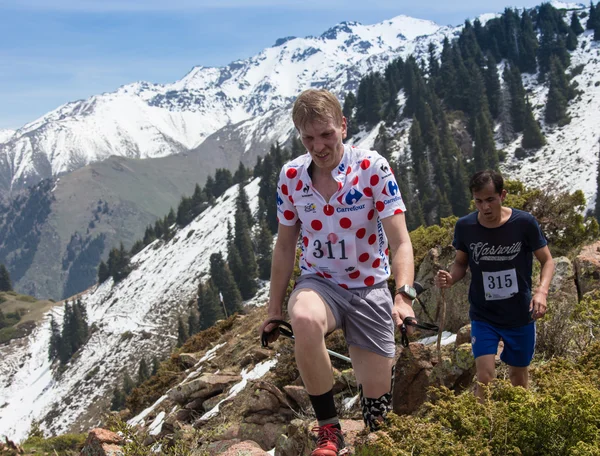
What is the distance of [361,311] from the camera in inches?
177

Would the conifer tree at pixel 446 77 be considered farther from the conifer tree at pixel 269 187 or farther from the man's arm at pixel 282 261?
the man's arm at pixel 282 261

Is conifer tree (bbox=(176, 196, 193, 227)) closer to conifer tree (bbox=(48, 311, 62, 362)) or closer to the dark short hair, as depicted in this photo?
conifer tree (bbox=(48, 311, 62, 362))

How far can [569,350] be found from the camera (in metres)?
6.82

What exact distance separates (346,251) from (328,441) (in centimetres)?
142

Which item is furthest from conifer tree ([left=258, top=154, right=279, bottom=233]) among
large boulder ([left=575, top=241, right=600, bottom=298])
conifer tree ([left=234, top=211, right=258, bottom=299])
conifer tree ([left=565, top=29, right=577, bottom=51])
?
large boulder ([left=575, top=241, right=600, bottom=298])

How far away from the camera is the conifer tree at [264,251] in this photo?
109m

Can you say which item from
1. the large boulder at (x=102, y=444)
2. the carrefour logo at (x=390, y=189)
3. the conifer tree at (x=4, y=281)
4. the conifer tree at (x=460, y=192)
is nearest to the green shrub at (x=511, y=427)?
the carrefour logo at (x=390, y=189)

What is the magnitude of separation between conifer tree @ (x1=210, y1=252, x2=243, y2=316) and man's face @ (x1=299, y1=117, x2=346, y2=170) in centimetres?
8814

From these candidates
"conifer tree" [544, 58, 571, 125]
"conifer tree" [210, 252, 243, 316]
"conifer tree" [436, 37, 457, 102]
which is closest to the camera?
"conifer tree" [210, 252, 243, 316]

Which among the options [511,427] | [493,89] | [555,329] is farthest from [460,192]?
[511,427]

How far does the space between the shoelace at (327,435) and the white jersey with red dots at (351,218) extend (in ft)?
3.57

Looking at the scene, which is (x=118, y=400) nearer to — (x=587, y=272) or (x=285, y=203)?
(x=587, y=272)

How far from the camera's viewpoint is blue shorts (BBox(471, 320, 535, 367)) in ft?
17.8

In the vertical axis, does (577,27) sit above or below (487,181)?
above
